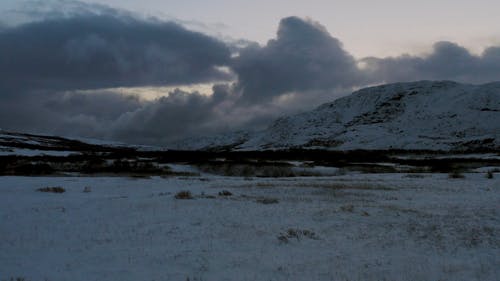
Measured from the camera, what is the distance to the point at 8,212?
53.7ft

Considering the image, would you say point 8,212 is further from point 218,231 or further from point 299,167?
point 299,167

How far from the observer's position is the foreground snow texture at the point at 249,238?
31.3ft

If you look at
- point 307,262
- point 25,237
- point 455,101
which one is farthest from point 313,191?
point 455,101

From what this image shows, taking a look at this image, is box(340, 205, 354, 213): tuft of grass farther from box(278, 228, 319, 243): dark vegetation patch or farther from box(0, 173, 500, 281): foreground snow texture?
box(278, 228, 319, 243): dark vegetation patch

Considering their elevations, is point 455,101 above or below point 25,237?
above

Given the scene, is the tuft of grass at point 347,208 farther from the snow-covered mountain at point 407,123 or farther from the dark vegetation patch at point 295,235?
the snow-covered mountain at point 407,123

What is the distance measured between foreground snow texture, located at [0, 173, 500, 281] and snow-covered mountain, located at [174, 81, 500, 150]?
98.2 metres

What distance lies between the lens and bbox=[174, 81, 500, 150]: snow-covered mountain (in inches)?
4737

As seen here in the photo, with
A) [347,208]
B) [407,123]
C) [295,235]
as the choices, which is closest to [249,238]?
[295,235]

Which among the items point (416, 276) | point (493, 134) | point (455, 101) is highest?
point (455, 101)

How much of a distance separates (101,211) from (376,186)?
17373 mm

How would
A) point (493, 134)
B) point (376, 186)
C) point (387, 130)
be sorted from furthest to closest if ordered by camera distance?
1. point (387, 130)
2. point (493, 134)
3. point (376, 186)

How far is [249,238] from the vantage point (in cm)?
1234

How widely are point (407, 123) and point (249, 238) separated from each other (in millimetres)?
151094
